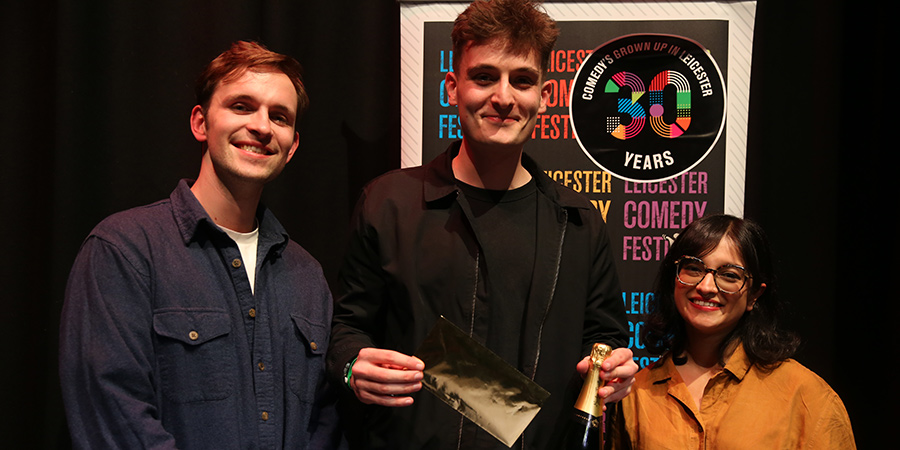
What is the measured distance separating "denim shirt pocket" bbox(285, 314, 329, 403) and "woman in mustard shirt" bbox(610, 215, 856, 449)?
37.4 inches

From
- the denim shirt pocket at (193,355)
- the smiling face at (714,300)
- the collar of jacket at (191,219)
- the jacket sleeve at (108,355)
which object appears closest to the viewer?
→ the jacket sleeve at (108,355)

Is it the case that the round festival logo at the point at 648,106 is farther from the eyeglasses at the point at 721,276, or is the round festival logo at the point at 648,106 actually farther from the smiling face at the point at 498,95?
the smiling face at the point at 498,95

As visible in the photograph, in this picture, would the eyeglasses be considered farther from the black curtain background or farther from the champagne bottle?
the black curtain background

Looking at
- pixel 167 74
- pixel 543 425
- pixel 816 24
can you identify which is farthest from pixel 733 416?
pixel 167 74

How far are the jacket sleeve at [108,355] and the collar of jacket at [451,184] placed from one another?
2.54 feet

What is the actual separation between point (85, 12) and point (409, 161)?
145 cm

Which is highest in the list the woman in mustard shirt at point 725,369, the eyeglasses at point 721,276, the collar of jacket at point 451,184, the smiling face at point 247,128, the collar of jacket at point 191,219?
the smiling face at point 247,128

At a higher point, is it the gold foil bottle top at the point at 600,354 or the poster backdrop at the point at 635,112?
the poster backdrop at the point at 635,112

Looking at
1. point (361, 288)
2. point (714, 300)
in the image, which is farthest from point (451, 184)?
point (714, 300)

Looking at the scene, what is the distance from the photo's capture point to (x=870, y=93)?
2.73 metres

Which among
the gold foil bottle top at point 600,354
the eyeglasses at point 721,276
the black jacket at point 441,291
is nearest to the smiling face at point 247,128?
the black jacket at point 441,291

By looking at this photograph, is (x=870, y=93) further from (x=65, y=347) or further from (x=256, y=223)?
(x=65, y=347)

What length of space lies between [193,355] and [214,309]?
0.12 m

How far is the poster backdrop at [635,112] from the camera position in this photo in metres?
2.46
